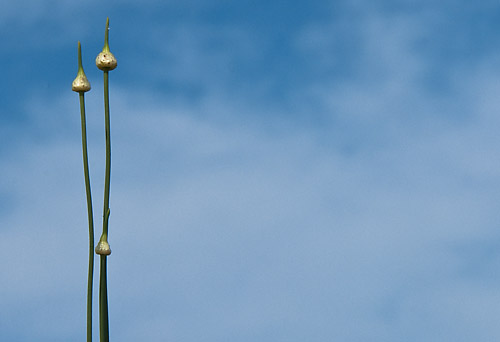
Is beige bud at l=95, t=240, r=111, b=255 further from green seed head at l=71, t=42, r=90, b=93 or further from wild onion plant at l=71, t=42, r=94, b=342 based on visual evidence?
green seed head at l=71, t=42, r=90, b=93

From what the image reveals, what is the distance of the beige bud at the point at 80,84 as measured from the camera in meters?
3.78

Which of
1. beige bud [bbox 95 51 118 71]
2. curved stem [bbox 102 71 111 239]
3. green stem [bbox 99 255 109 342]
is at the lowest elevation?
green stem [bbox 99 255 109 342]

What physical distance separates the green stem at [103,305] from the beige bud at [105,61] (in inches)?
31.8

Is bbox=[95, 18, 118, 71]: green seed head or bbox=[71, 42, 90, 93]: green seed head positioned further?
bbox=[71, 42, 90, 93]: green seed head

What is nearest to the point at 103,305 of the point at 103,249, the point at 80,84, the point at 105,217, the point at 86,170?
the point at 103,249

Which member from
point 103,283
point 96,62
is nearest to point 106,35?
point 96,62

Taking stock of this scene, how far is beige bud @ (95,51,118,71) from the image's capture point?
144 inches

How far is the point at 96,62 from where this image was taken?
3.68m

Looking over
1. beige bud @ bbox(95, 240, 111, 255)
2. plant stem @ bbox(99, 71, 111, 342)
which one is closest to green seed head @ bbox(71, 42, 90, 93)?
plant stem @ bbox(99, 71, 111, 342)

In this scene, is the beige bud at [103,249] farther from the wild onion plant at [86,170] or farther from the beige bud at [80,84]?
the beige bud at [80,84]

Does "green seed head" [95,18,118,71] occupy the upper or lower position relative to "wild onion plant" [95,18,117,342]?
upper

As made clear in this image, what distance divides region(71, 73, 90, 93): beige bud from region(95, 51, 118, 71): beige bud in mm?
134

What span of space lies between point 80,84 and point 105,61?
185 millimetres

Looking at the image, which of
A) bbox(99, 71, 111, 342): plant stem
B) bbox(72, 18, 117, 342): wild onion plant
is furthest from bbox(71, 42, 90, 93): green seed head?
bbox(99, 71, 111, 342): plant stem
